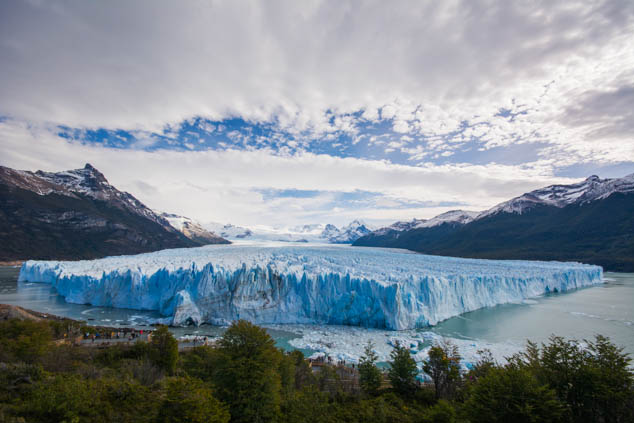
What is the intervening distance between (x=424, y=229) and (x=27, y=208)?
156 m

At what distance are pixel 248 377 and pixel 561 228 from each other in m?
106

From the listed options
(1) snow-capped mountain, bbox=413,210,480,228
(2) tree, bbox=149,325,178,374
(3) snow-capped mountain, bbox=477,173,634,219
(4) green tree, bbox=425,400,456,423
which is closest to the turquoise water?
(2) tree, bbox=149,325,178,374

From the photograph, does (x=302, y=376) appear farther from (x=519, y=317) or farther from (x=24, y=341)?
(x=519, y=317)

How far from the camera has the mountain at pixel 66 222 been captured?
6788 cm

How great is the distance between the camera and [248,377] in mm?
8680

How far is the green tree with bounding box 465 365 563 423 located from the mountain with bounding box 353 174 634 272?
3002 inches

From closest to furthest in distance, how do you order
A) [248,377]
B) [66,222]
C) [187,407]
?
[187,407], [248,377], [66,222]

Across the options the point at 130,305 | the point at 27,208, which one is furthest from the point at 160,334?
the point at 27,208

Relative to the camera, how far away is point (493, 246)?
291ft

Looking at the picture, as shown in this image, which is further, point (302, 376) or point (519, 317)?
point (519, 317)

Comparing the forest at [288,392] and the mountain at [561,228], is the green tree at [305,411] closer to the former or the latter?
the forest at [288,392]

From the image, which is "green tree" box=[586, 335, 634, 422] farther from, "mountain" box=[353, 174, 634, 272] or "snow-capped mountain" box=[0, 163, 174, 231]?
"snow-capped mountain" box=[0, 163, 174, 231]

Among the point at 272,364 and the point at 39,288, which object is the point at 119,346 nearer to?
the point at 272,364

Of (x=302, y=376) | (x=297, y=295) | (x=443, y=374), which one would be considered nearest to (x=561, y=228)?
(x=297, y=295)
